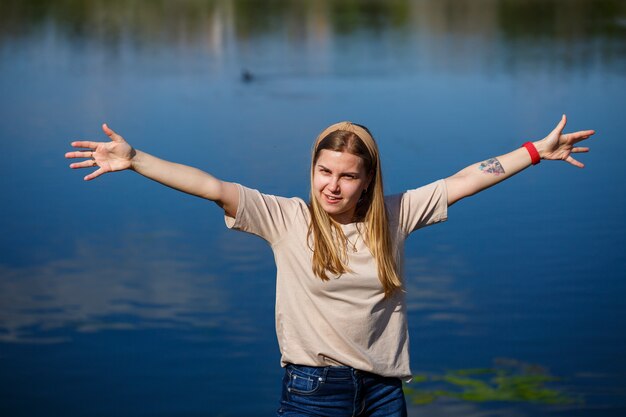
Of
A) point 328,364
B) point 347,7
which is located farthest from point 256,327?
point 347,7

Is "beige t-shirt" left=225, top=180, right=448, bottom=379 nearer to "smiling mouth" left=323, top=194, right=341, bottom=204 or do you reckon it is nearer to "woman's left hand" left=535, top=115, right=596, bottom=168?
"smiling mouth" left=323, top=194, right=341, bottom=204

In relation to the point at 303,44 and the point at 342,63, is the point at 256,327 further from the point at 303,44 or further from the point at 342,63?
the point at 303,44

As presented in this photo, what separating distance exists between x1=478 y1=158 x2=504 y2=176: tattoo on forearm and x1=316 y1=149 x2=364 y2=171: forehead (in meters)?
0.48

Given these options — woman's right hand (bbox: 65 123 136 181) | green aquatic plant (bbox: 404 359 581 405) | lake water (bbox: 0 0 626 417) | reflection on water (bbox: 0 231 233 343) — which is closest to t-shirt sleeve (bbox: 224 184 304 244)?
woman's right hand (bbox: 65 123 136 181)

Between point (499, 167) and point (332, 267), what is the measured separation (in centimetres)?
73

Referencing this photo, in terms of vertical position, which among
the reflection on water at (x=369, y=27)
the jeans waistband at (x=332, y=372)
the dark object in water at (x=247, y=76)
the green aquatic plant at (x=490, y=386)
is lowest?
the green aquatic plant at (x=490, y=386)

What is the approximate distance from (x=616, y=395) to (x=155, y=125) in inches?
287

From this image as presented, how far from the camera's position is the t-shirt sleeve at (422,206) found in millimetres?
3730

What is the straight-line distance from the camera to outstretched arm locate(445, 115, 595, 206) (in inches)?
150

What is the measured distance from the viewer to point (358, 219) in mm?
3678

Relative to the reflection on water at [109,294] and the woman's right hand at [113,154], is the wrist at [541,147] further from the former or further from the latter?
the reflection on water at [109,294]

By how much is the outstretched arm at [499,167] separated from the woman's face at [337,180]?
36cm

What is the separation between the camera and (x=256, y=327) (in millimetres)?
6652

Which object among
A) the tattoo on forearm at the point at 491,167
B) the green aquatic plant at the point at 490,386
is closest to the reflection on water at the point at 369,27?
the green aquatic plant at the point at 490,386
